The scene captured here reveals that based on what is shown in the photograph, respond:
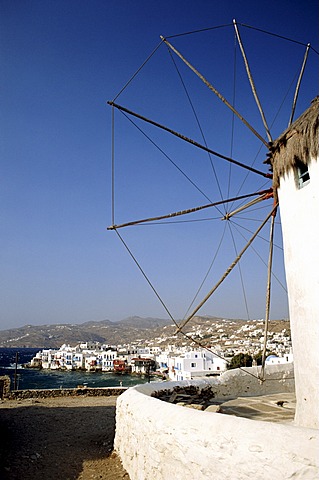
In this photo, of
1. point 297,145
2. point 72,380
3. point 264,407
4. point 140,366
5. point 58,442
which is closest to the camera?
point 297,145

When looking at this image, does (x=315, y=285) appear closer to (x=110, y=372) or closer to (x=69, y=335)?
(x=110, y=372)

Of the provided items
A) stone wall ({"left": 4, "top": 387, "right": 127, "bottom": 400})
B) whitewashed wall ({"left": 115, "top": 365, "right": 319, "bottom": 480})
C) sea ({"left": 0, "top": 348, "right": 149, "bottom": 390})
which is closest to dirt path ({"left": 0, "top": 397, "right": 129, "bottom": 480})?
whitewashed wall ({"left": 115, "top": 365, "right": 319, "bottom": 480})

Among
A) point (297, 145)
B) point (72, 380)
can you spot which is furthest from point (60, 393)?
point (72, 380)

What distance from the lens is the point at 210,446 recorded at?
3473 mm

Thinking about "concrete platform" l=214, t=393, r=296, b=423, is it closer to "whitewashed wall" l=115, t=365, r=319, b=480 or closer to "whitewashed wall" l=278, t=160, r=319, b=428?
"whitewashed wall" l=278, t=160, r=319, b=428

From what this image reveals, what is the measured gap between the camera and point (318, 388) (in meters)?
4.31

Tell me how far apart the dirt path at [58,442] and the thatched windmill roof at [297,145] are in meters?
5.02

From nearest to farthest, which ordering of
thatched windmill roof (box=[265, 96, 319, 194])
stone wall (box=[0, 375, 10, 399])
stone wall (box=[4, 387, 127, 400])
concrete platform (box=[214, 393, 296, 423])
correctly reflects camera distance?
thatched windmill roof (box=[265, 96, 319, 194])
concrete platform (box=[214, 393, 296, 423])
stone wall (box=[0, 375, 10, 399])
stone wall (box=[4, 387, 127, 400])

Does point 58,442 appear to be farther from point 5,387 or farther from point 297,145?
point 5,387

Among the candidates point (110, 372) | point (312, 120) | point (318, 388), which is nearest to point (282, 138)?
point (312, 120)

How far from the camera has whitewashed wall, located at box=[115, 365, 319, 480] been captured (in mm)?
2949

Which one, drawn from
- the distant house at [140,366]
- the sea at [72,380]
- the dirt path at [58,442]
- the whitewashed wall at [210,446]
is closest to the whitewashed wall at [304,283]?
the whitewashed wall at [210,446]

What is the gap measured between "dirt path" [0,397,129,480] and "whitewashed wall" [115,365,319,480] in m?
1.13

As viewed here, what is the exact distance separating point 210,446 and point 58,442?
563 centimetres
